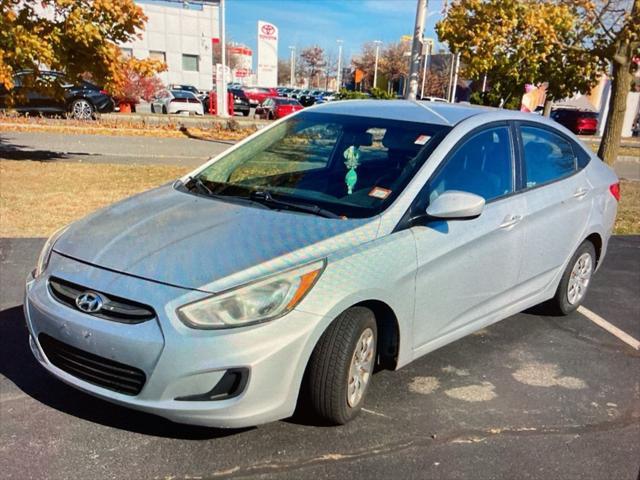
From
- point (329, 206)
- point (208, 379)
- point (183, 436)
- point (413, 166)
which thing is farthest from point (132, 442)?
point (413, 166)

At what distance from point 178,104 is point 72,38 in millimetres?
19319

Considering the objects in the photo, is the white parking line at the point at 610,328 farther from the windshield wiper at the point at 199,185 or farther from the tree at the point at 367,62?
the tree at the point at 367,62

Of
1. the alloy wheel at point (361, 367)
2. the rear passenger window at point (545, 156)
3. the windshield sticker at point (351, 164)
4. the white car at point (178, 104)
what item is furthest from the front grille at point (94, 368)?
the white car at point (178, 104)

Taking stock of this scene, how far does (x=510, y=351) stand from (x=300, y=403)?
1.91 meters

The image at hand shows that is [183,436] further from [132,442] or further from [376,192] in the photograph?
[376,192]

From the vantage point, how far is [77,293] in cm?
265

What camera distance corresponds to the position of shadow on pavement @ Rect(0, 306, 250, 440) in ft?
9.55

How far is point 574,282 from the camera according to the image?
15.4ft

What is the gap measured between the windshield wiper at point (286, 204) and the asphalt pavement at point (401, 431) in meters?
1.09

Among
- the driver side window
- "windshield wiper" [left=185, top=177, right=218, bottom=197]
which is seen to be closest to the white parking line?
the driver side window

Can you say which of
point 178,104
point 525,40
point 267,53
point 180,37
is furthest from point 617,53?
point 267,53

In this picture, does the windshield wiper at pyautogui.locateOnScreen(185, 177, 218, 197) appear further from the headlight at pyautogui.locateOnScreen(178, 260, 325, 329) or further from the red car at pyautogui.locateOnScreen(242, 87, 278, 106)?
the red car at pyautogui.locateOnScreen(242, 87, 278, 106)

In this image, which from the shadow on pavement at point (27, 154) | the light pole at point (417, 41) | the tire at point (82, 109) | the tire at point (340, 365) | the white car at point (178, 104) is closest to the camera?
the tire at point (340, 365)

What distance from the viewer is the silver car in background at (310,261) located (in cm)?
249
